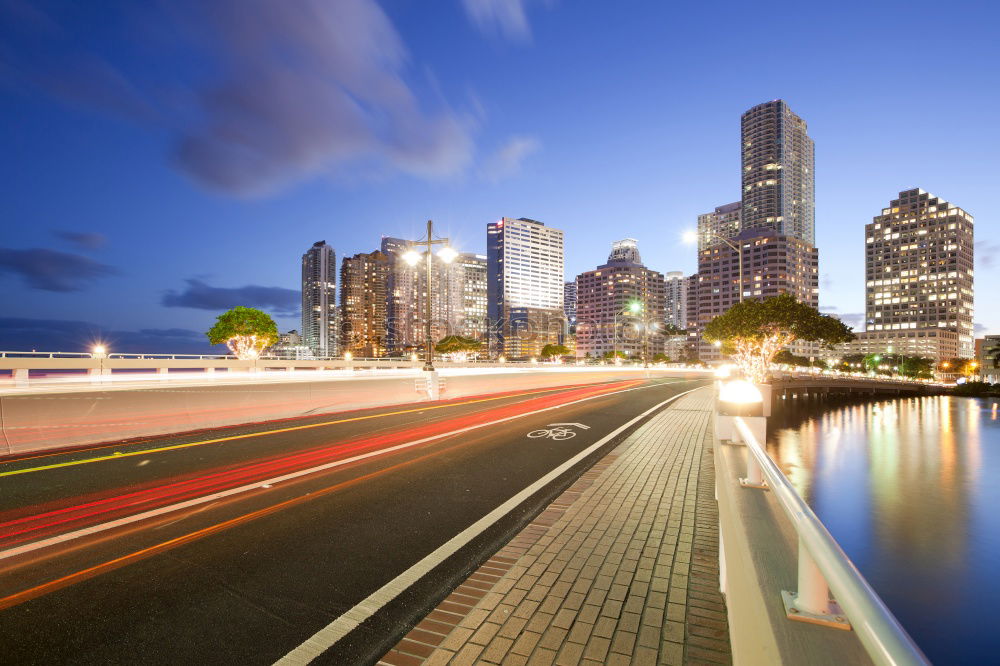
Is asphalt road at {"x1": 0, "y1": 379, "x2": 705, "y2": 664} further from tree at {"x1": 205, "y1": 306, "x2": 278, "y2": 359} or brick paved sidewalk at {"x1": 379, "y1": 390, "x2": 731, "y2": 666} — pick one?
tree at {"x1": 205, "y1": 306, "x2": 278, "y2": 359}

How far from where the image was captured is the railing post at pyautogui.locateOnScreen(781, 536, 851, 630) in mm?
2158

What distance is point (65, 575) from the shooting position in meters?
4.64

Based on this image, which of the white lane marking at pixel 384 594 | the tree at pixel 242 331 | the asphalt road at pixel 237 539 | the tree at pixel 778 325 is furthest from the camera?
the tree at pixel 242 331

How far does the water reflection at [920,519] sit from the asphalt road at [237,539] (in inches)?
302

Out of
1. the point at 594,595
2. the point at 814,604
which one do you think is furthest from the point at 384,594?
the point at 814,604

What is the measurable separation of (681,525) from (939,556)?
12021 millimetres

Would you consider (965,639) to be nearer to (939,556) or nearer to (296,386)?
(939,556)

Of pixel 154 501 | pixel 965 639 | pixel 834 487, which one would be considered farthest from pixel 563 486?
pixel 834 487

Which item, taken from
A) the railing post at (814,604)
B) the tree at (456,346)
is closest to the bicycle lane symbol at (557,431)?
the railing post at (814,604)

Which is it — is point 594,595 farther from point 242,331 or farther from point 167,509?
point 242,331

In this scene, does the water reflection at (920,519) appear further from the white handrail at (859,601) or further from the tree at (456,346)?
the tree at (456,346)

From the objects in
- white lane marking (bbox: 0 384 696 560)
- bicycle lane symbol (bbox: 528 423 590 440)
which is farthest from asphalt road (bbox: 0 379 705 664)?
bicycle lane symbol (bbox: 528 423 590 440)

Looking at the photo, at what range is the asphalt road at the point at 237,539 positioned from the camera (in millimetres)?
3768

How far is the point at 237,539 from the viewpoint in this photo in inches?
221
